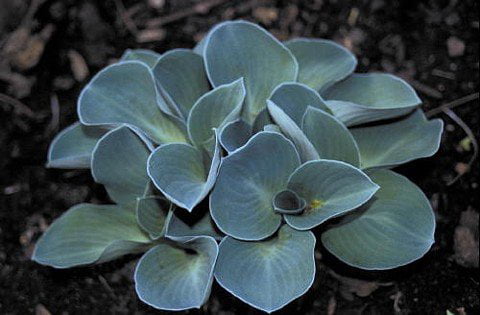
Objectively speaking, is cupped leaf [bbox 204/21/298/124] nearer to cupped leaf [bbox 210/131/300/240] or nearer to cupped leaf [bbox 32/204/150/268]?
cupped leaf [bbox 210/131/300/240]

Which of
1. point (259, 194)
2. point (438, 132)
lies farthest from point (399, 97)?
point (259, 194)

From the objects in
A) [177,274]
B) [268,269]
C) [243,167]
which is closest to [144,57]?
[243,167]

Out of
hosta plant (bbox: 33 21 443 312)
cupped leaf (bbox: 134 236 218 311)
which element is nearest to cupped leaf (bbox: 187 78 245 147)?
hosta plant (bbox: 33 21 443 312)

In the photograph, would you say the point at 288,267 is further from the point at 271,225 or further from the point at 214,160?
the point at 214,160

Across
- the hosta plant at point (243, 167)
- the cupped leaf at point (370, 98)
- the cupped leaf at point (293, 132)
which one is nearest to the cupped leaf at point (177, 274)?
the hosta plant at point (243, 167)

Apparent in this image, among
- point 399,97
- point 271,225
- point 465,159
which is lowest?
point 465,159

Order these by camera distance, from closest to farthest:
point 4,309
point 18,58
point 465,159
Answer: point 4,309
point 465,159
point 18,58
